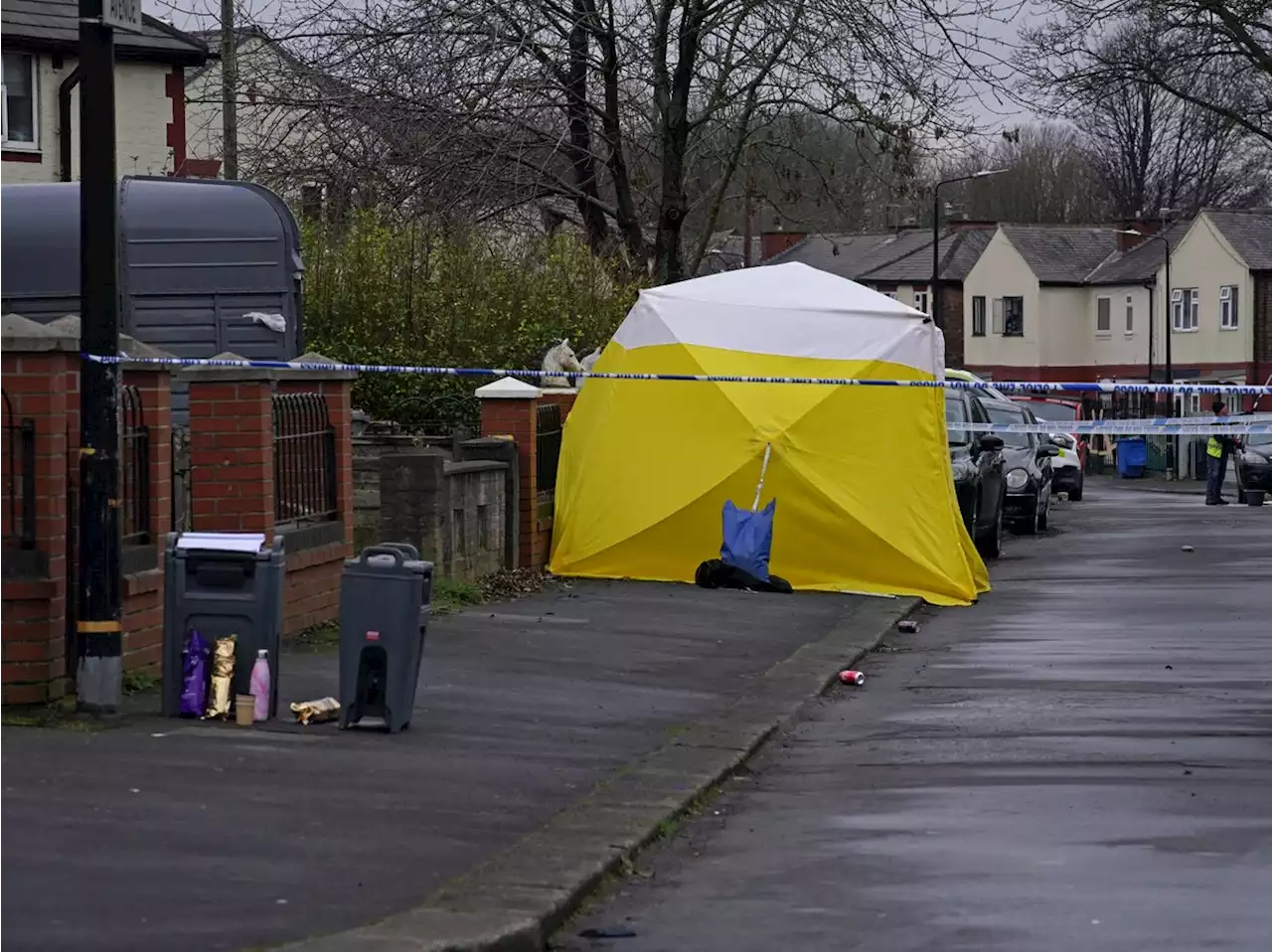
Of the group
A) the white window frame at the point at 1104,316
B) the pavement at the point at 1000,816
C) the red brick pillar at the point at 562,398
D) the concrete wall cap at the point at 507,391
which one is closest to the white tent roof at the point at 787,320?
the red brick pillar at the point at 562,398

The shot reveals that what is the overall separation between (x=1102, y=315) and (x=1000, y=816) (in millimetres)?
70795

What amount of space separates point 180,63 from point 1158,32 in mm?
17719

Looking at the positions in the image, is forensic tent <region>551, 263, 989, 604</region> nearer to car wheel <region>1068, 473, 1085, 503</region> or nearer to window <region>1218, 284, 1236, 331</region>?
car wheel <region>1068, 473, 1085, 503</region>

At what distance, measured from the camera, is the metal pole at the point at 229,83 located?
24672mm

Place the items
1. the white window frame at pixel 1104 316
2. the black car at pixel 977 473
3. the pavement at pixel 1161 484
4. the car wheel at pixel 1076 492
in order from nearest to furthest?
the black car at pixel 977 473, the car wheel at pixel 1076 492, the pavement at pixel 1161 484, the white window frame at pixel 1104 316

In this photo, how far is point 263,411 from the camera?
12.1m

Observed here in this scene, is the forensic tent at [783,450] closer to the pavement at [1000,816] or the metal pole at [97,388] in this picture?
the pavement at [1000,816]

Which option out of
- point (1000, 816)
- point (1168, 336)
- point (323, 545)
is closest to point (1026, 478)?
point (323, 545)

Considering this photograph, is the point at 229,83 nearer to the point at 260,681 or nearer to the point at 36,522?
the point at 36,522

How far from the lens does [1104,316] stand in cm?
7662

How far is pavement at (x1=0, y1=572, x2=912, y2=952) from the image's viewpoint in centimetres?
595

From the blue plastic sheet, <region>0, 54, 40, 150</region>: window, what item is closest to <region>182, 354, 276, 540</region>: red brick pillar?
the blue plastic sheet

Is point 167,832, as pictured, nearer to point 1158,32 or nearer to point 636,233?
point 636,233

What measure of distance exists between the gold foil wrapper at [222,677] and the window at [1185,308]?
66.1 metres
